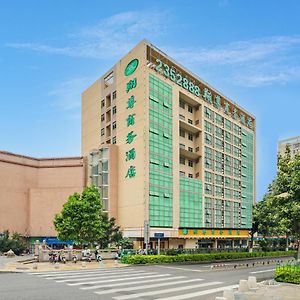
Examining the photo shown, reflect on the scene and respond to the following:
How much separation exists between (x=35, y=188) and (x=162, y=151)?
24481 mm

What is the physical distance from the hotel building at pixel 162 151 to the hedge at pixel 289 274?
3341 cm

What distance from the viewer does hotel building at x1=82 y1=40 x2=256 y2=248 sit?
59.5 metres

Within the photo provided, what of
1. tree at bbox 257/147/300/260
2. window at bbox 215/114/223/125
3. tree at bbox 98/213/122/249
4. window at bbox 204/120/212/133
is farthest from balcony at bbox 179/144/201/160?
tree at bbox 257/147/300/260

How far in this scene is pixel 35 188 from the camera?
71.7 meters

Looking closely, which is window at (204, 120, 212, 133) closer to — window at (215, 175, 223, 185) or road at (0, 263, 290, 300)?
window at (215, 175, 223, 185)

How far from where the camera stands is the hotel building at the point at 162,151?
5947 cm

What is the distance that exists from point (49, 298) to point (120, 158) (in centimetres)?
4563

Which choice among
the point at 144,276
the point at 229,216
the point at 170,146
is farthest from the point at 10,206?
the point at 144,276

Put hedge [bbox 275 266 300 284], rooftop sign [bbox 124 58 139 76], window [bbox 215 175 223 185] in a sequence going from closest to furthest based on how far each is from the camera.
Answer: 1. hedge [bbox 275 266 300 284]
2. rooftop sign [bbox 124 58 139 76]
3. window [bbox 215 175 223 185]

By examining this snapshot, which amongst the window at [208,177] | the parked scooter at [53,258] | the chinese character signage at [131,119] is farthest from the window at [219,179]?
the parked scooter at [53,258]

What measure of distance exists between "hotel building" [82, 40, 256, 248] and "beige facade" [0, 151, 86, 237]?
13.7 feet

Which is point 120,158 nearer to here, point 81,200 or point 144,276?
point 81,200

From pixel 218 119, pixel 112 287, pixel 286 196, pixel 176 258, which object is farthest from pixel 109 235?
pixel 218 119

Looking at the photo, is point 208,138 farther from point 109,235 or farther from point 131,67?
point 109,235
